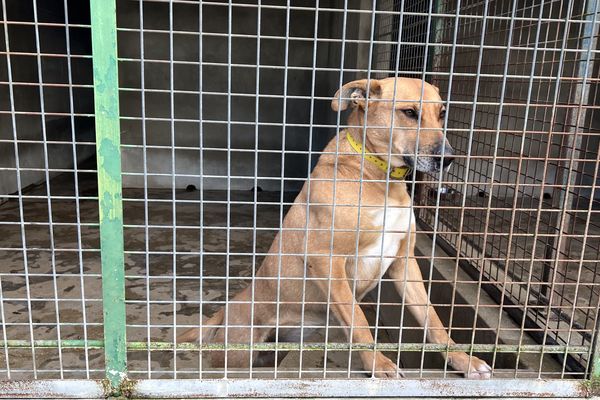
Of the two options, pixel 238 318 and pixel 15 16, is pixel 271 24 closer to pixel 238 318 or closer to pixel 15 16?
pixel 15 16

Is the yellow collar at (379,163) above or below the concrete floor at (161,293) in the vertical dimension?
above

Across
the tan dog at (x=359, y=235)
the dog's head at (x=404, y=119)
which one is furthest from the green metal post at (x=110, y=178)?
the dog's head at (x=404, y=119)

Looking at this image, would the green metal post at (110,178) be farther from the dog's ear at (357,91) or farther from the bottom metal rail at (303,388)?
the dog's ear at (357,91)

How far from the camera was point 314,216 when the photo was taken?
2.33 metres

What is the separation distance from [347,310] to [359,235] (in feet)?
1.08

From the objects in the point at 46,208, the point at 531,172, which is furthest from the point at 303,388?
the point at 531,172

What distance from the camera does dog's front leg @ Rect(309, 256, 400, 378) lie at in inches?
80.7

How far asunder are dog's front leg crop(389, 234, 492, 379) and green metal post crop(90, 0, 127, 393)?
104cm

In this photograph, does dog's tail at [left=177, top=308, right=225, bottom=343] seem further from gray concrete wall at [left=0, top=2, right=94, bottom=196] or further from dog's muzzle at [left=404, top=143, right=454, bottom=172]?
gray concrete wall at [left=0, top=2, right=94, bottom=196]

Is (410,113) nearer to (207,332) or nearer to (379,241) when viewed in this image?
(379,241)

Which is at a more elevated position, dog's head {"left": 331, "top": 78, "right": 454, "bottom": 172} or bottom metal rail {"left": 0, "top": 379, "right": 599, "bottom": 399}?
dog's head {"left": 331, "top": 78, "right": 454, "bottom": 172}

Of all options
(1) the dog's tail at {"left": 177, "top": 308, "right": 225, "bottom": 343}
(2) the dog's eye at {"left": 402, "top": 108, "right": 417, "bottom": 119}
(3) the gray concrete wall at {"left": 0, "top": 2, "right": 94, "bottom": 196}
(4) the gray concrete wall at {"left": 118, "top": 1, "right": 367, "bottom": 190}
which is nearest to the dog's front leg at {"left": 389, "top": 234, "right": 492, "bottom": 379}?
(2) the dog's eye at {"left": 402, "top": 108, "right": 417, "bottom": 119}

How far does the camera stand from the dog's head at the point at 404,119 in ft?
6.82

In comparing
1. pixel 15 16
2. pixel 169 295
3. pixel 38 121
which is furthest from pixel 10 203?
pixel 169 295
